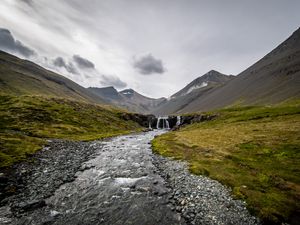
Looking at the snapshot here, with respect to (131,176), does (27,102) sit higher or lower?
higher

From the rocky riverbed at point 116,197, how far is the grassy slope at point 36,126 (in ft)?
34.6

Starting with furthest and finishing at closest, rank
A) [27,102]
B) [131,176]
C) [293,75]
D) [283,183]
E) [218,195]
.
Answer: [293,75], [27,102], [131,176], [283,183], [218,195]

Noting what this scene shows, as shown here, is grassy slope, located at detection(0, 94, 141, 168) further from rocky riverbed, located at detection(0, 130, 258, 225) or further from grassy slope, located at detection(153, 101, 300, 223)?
grassy slope, located at detection(153, 101, 300, 223)

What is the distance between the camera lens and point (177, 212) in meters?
19.4

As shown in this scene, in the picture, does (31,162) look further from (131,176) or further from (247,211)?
(247,211)

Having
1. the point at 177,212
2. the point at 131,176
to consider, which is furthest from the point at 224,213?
the point at 131,176

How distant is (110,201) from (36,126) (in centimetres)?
6315

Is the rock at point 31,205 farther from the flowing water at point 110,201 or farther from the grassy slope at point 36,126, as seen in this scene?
the grassy slope at point 36,126

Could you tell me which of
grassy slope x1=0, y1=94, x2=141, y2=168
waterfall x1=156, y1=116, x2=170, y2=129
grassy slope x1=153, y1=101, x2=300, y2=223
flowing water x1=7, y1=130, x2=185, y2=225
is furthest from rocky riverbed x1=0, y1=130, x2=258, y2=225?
waterfall x1=156, y1=116, x2=170, y2=129

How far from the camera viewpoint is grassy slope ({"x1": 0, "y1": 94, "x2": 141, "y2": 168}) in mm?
42125

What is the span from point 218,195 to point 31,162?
29036 millimetres

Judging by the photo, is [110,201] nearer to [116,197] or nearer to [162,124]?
[116,197]

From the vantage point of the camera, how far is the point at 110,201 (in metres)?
22.1

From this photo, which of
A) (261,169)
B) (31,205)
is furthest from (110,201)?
(261,169)
